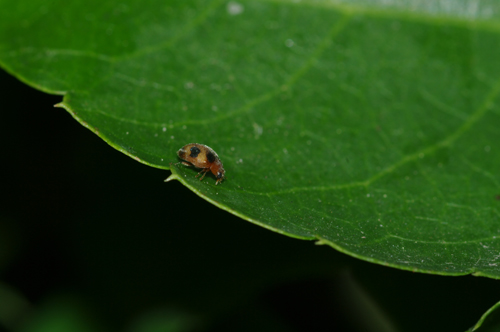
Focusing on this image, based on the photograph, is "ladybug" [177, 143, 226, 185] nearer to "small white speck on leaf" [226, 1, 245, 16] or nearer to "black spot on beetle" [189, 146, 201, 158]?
"black spot on beetle" [189, 146, 201, 158]

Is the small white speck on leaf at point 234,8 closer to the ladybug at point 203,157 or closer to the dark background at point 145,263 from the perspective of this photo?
the ladybug at point 203,157

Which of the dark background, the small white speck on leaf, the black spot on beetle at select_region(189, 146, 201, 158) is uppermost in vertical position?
the small white speck on leaf

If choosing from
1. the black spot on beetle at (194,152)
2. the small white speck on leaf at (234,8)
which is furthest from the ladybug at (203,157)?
the small white speck on leaf at (234,8)

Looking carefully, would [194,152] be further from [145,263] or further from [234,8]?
[145,263]

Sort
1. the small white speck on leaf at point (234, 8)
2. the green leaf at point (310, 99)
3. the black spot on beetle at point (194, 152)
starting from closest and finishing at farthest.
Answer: the green leaf at point (310, 99), the black spot on beetle at point (194, 152), the small white speck on leaf at point (234, 8)

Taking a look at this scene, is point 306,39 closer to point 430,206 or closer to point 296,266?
point 430,206

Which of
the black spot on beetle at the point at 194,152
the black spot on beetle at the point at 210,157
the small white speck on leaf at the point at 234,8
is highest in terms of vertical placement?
the small white speck on leaf at the point at 234,8

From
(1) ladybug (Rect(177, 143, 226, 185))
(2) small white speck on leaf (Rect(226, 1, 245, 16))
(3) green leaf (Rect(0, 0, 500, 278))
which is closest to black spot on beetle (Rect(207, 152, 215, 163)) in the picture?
(1) ladybug (Rect(177, 143, 226, 185))
